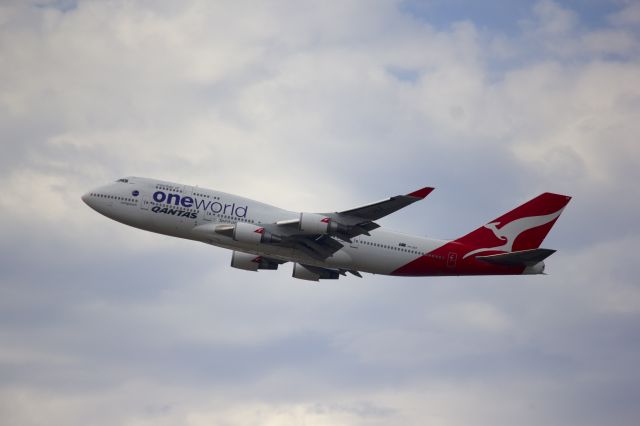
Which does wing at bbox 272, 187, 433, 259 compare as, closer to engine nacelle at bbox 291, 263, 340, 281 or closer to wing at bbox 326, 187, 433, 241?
wing at bbox 326, 187, 433, 241

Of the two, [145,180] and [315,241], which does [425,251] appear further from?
[145,180]

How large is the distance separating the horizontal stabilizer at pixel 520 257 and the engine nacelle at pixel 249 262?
1506cm

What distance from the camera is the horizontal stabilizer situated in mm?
59781

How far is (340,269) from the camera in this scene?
209 ft

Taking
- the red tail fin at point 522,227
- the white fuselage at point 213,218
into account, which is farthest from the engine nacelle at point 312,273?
the red tail fin at point 522,227

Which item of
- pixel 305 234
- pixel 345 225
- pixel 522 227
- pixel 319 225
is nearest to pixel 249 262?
pixel 305 234

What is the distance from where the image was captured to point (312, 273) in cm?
6775

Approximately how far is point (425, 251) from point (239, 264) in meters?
13.8

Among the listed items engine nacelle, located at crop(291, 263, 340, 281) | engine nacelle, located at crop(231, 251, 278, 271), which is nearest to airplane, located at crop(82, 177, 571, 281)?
engine nacelle, located at crop(231, 251, 278, 271)

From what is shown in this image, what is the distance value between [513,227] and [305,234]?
16.4 metres

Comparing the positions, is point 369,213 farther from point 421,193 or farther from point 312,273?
point 312,273

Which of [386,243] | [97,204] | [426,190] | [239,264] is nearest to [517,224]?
[386,243]

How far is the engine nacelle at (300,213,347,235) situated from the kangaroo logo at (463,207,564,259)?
12.9 meters

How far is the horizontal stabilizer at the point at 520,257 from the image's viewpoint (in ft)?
196
